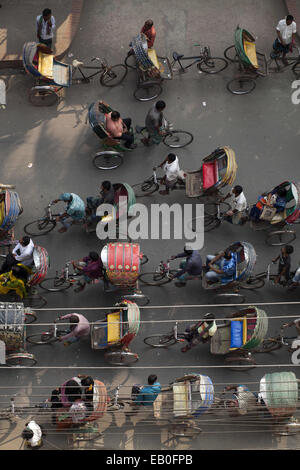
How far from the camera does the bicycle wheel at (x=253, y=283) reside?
15508 mm

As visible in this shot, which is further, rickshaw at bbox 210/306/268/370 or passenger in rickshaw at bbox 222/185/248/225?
passenger in rickshaw at bbox 222/185/248/225

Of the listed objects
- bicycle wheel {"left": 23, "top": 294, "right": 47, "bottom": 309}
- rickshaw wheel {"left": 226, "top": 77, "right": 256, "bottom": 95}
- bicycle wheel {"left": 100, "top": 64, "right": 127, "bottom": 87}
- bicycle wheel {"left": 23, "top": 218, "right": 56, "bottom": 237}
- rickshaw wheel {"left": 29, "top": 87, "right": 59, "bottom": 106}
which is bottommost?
bicycle wheel {"left": 23, "top": 294, "right": 47, "bottom": 309}

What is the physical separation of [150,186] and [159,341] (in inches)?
151

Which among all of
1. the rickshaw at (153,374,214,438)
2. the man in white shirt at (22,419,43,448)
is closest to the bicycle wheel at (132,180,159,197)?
the rickshaw at (153,374,214,438)

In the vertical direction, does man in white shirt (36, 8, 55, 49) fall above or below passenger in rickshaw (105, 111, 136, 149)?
above

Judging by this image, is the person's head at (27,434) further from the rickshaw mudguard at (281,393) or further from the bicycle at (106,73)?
the bicycle at (106,73)

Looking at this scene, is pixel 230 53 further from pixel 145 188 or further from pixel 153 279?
pixel 153 279

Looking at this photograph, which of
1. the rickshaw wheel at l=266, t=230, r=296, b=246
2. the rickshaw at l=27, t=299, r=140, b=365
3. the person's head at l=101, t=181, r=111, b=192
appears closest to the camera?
the rickshaw at l=27, t=299, r=140, b=365

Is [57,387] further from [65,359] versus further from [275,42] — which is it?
[275,42]

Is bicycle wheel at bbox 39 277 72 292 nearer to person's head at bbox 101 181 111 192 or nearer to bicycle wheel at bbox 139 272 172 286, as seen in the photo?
bicycle wheel at bbox 139 272 172 286

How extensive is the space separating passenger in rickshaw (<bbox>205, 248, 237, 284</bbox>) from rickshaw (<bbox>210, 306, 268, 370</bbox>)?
2.65ft

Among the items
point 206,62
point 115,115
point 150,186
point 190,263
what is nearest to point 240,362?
point 190,263

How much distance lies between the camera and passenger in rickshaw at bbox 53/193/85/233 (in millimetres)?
15391

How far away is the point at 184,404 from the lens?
13.8 metres
